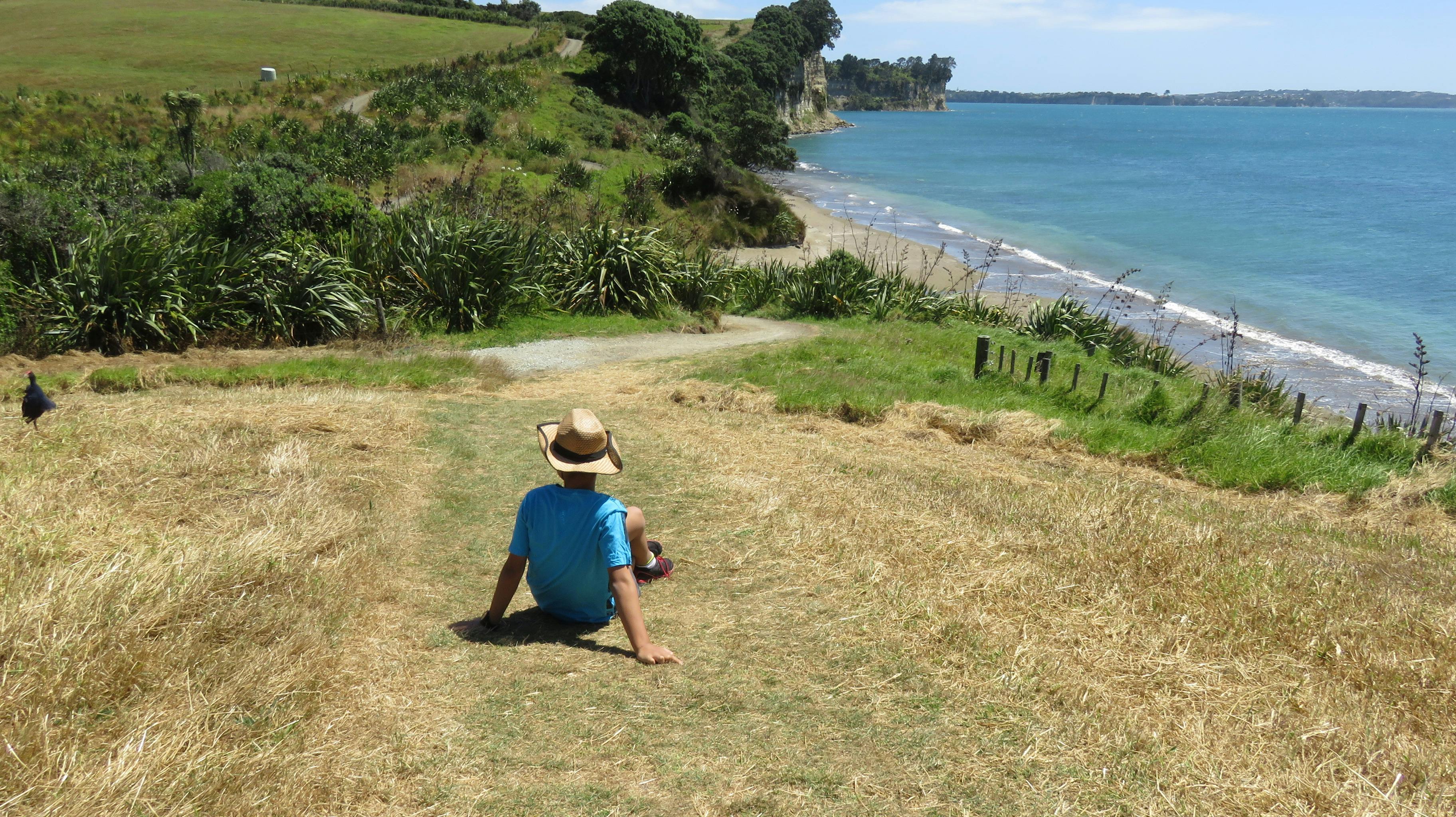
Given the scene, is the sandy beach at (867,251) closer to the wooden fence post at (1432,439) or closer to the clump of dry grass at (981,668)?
the wooden fence post at (1432,439)

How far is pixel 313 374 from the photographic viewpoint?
37.3ft

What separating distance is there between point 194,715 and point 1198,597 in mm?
4897

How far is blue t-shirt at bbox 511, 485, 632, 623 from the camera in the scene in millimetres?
4539

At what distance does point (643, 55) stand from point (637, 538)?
61932 millimetres

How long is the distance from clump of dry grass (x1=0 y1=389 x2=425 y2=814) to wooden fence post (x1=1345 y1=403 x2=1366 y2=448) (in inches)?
426

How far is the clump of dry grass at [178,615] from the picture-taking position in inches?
118

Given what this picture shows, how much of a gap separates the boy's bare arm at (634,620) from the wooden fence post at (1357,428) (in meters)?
10.5

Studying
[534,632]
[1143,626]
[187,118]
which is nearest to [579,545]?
[534,632]

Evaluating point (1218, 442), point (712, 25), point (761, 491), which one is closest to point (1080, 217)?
point (1218, 442)

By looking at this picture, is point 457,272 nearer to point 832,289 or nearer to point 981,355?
point 832,289

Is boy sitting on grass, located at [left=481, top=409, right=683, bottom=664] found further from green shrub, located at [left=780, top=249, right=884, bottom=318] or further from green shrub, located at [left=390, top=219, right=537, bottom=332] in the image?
green shrub, located at [left=780, top=249, right=884, bottom=318]

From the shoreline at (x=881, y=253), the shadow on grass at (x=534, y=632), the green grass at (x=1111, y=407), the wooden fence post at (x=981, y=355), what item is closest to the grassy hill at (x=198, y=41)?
the shoreline at (x=881, y=253)

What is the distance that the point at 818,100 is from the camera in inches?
5285

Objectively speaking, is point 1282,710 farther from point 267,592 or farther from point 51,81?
point 51,81
